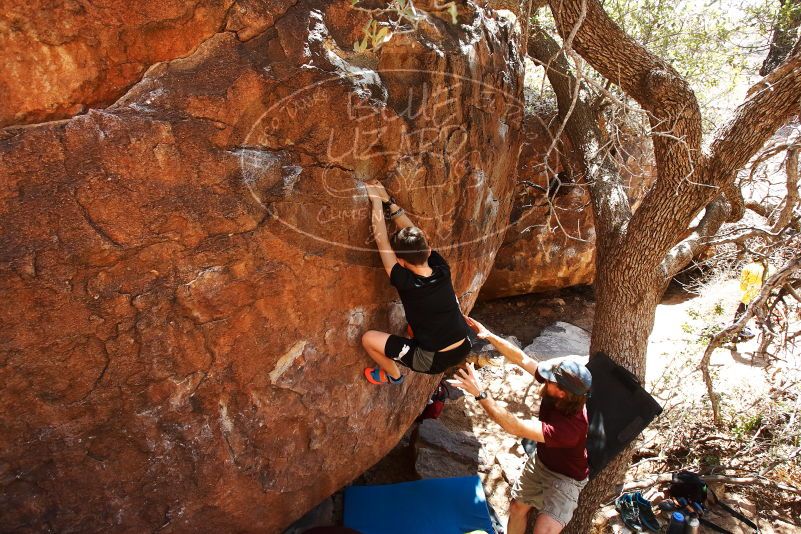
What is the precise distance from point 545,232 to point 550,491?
14.1 feet

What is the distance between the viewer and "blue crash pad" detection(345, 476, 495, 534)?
12.3 feet

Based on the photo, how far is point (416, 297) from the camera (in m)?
2.99

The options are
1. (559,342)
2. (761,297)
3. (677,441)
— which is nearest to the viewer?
(761,297)

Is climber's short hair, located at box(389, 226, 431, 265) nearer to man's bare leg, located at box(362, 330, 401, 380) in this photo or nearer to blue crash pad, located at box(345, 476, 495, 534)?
man's bare leg, located at box(362, 330, 401, 380)

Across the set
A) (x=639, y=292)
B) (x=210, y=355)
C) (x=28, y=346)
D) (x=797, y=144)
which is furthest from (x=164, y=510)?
(x=797, y=144)

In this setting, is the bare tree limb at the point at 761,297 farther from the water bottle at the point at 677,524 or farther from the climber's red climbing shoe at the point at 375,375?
the climber's red climbing shoe at the point at 375,375

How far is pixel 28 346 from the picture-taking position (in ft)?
7.52

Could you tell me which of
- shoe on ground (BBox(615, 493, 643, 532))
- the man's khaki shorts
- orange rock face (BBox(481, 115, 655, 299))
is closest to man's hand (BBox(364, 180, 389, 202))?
the man's khaki shorts

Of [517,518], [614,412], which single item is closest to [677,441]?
[614,412]

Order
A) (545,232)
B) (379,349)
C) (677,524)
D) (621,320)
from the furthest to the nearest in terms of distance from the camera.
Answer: (545,232) < (621,320) < (677,524) < (379,349)

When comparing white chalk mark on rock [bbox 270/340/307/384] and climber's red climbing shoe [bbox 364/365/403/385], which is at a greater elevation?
white chalk mark on rock [bbox 270/340/307/384]

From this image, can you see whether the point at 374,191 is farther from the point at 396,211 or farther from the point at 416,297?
the point at 416,297

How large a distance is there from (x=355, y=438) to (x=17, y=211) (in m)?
2.22

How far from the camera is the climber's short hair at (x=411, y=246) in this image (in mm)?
2924
